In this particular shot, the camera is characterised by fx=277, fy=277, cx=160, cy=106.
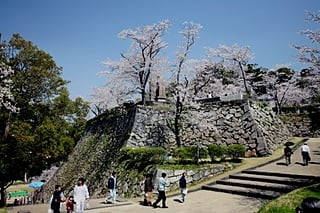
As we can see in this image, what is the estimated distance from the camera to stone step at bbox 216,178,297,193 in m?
10.4

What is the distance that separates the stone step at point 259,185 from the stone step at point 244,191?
0.22m

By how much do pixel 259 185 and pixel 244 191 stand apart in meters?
0.74

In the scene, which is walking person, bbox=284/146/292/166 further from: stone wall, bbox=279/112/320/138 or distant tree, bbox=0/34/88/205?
distant tree, bbox=0/34/88/205

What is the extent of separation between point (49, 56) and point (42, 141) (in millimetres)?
6633

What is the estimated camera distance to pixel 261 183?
37.7ft

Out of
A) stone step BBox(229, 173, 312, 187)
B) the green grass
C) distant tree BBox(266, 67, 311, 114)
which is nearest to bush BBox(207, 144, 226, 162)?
stone step BBox(229, 173, 312, 187)

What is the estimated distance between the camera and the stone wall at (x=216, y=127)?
57.4ft

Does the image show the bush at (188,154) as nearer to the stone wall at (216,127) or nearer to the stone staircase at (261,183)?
the stone staircase at (261,183)

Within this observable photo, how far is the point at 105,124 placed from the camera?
22906 millimetres

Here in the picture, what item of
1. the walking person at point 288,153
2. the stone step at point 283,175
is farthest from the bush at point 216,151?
the walking person at point 288,153

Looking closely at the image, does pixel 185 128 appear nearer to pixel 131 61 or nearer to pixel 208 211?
pixel 131 61

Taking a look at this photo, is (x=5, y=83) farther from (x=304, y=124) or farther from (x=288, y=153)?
(x=304, y=124)

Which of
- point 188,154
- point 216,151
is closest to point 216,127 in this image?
point 216,151

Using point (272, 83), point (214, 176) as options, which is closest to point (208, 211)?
point (214, 176)
